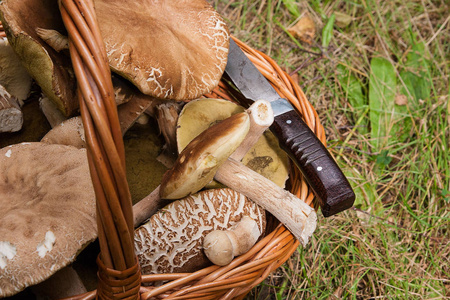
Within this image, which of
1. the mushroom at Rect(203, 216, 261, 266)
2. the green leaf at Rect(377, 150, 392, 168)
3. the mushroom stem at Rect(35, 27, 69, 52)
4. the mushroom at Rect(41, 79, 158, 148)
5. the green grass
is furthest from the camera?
the green leaf at Rect(377, 150, 392, 168)

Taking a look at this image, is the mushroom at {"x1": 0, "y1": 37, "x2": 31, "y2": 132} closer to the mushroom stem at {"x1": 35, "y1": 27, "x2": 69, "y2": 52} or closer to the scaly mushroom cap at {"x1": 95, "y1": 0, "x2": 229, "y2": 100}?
the mushroom stem at {"x1": 35, "y1": 27, "x2": 69, "y2": 52}

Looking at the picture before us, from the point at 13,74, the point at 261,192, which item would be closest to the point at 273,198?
the point at 261,192

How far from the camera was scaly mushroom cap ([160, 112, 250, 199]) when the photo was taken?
1139 millimetres

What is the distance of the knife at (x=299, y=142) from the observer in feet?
4.49

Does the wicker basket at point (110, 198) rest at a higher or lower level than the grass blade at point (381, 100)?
higher

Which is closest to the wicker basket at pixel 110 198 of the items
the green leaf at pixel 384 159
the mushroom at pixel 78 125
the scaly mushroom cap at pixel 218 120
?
the scaly mushroom cap at pixel 218 120

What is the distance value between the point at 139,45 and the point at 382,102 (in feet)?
4.84

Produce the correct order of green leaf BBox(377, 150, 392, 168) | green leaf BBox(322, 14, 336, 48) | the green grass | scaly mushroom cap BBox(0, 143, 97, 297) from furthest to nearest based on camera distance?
green leaf BBox(322, 14, 336, 48) → green leaf BBox(377, 150, 392, 168) → the green grass → scaly mushroom cap BBox(0, 143, 97, 297)

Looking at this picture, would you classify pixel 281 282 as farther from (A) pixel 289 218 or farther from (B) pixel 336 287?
(A) pixel 289 218

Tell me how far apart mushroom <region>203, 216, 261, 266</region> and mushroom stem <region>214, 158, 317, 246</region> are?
0.32 ft

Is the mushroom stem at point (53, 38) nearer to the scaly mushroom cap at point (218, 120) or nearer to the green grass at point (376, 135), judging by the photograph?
the scaly mushroom cap at point (218, 120)

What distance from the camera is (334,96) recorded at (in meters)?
2.36

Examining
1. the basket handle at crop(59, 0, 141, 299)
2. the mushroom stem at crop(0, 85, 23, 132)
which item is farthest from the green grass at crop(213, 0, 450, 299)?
the mushroom stem at crop(0, 85, 23, 132)

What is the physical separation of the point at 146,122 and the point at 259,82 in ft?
1.60
